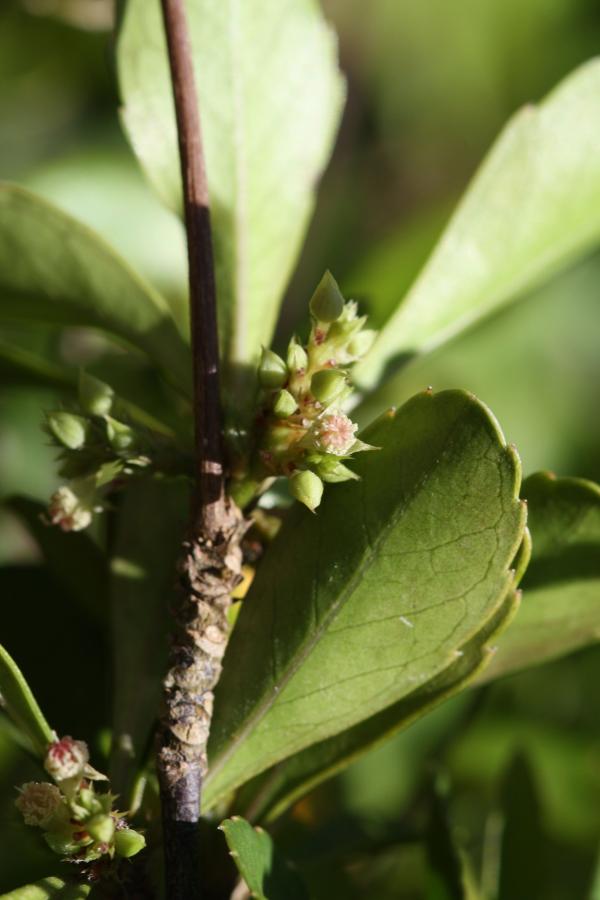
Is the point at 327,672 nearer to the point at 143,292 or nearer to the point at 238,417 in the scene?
the point at 238,417

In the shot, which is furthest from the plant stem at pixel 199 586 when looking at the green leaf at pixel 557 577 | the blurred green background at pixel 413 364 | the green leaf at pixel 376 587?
the green leaf at pixel 557 577

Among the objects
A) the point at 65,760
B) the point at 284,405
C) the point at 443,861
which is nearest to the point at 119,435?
the point at 284,405

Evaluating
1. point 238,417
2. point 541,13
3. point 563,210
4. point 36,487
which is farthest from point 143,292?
point 541,13

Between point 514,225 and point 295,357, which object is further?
point 514,225

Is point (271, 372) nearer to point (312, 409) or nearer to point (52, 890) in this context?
point (312, 409)

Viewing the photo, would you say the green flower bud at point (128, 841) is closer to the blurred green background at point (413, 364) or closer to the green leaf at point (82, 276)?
the blurred green background at point (413, 364)

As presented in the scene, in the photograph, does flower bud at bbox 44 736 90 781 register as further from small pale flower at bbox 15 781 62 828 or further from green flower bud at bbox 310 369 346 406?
green flower bud at bbox 310 369 346 406
